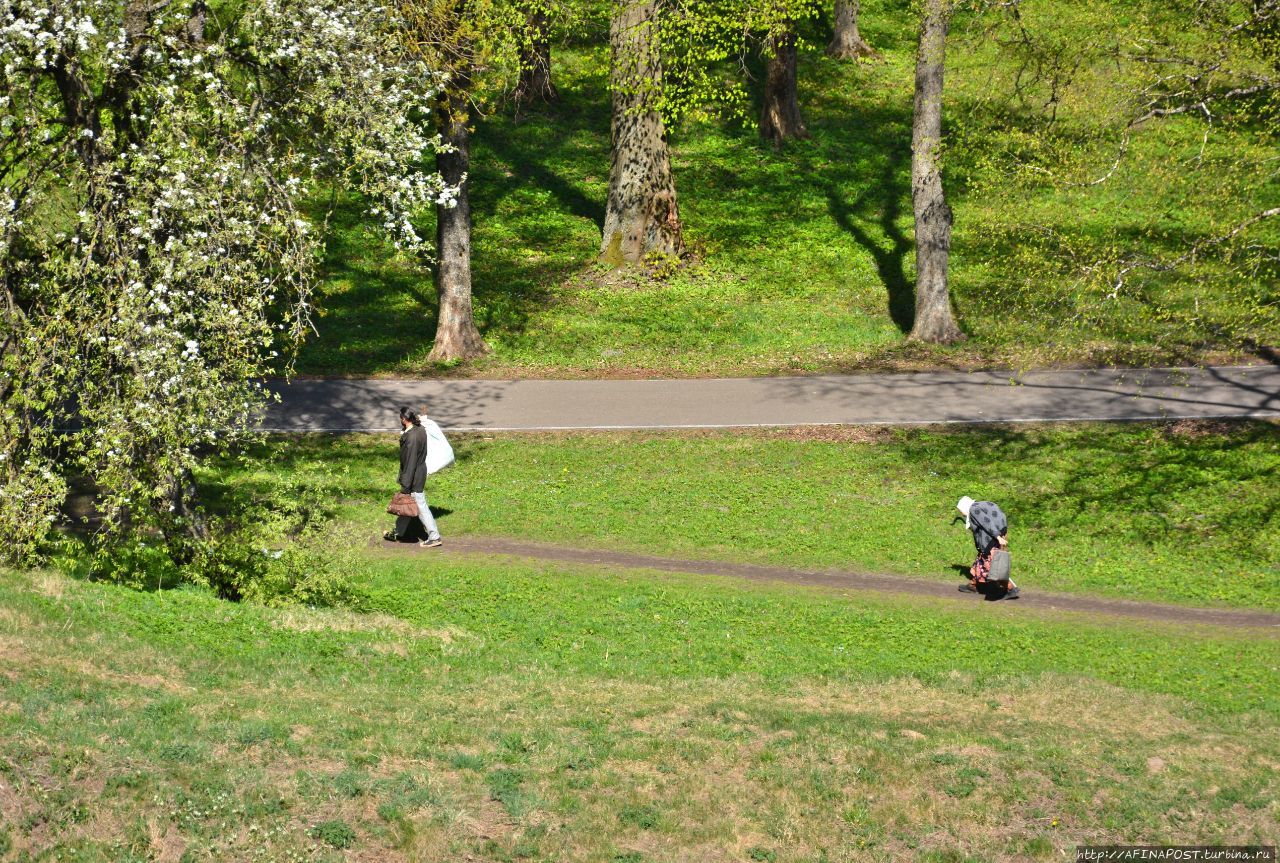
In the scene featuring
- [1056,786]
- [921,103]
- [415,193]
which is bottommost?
[1056,786]

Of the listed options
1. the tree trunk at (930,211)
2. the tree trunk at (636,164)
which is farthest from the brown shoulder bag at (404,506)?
the tree trunk at (930,211)

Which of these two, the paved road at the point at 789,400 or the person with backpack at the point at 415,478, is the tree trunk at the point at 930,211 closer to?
the paved road at the point at 789,400

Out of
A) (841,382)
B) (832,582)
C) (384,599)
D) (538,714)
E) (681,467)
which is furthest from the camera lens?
(841,382)

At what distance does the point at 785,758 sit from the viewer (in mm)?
10594

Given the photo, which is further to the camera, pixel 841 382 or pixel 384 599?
pixel 841 382

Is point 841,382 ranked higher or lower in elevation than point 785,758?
higher

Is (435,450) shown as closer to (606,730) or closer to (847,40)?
(606,730)

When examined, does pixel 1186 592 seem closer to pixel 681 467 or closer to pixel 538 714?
pixel 681 467

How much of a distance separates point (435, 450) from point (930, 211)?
11.5 m

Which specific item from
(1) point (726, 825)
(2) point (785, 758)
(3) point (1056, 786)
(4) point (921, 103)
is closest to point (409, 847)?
(1) point (726, 825)

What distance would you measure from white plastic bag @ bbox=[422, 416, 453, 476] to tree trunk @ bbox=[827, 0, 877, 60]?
25.0 m

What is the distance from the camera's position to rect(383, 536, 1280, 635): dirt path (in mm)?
15281

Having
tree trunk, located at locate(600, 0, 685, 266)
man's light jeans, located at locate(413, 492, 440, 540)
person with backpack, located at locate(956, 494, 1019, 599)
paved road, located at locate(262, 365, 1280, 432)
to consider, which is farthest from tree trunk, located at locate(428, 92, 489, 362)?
person with backpack, located at locate(956, 494, 1019, 599)

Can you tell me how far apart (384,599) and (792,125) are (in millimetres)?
22467
